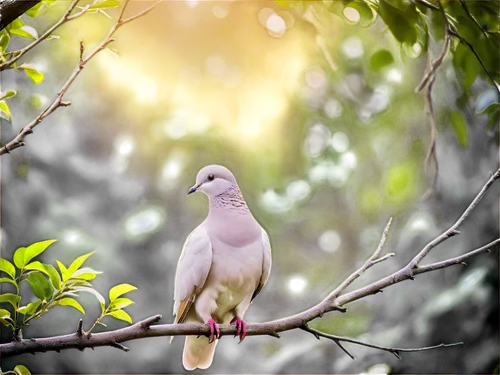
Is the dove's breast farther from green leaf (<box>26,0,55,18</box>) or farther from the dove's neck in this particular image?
green leaf (<box>26,0,55,18</box>)

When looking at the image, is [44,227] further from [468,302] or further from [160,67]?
[468,302]

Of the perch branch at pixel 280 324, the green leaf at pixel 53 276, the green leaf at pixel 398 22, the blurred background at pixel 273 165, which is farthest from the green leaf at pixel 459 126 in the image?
the green leaf at pixel 53 276

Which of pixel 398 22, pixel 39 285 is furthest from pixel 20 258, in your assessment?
pixel 398 22

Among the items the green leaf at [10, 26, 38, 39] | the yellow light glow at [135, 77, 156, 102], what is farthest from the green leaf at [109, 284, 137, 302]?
the yellow light glow at [135, 77, 156, 102]

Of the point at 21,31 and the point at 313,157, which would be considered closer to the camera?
the point at 21,31

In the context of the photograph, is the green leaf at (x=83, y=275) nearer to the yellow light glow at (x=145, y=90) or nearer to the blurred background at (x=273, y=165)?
the blurred background at (x=273, y=165)

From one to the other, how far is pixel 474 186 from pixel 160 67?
2.82 ft

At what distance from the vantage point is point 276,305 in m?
1.53

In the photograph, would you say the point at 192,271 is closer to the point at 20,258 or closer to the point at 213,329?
the point at 213,329

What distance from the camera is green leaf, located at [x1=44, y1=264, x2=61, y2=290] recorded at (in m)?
0.94

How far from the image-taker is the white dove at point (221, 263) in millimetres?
1291

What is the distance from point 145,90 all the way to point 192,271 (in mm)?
467

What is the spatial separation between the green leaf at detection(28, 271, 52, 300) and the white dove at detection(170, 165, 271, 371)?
0.40 metres

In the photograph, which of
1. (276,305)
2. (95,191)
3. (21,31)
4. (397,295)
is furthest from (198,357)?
(21,31)
